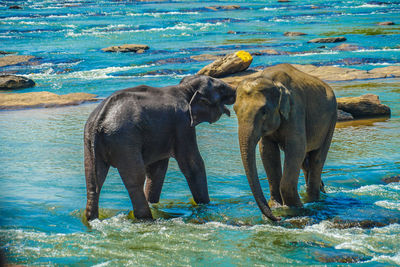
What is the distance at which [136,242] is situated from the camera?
20.9ft

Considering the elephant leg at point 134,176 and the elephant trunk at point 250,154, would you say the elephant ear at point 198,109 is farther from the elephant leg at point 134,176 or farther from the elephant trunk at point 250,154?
the elephant trunk at point 250,154

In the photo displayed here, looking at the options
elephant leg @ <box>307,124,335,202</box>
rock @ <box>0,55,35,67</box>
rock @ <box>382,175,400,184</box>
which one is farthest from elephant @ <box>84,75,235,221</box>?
rock @ <box>0,55,35,67</box>

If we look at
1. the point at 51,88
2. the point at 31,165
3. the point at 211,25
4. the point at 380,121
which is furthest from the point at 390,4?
the point at 31,165

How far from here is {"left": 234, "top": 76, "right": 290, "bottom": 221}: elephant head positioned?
6.29 m

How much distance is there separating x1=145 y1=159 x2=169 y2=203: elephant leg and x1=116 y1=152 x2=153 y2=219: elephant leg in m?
0.95

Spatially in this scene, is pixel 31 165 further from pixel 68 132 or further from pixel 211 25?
pixel 211 25

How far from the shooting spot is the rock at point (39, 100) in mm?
17547

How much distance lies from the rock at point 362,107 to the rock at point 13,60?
2067 centimetres

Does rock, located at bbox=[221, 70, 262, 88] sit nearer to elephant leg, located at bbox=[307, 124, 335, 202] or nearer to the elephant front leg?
elephant leg, located at bbox=[307, 124, 335, 202]

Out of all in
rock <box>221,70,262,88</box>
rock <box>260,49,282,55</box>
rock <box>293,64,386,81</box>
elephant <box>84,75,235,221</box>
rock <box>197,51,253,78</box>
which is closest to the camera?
elephant <box>84,75,235,221</box>

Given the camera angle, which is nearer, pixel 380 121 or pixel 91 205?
pixel 91 205

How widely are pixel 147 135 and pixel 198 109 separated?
0.83 m

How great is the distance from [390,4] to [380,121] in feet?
208

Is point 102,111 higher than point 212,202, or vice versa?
point 102,111
